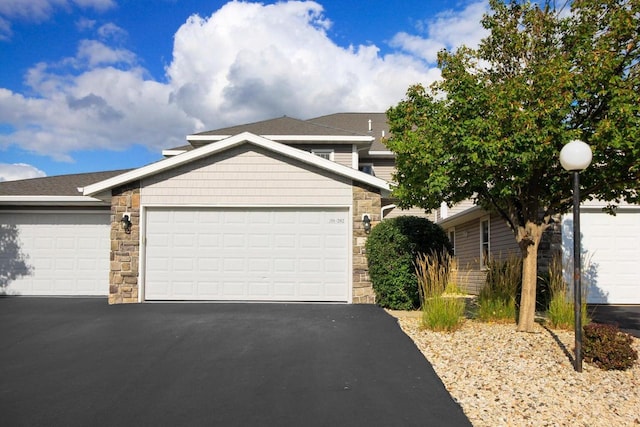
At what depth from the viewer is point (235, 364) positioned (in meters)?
5.70

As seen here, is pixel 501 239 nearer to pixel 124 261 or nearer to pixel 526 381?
pixel 526 381

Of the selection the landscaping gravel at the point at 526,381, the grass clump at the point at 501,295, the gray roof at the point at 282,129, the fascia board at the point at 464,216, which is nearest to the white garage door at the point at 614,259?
the fascia board at the point at 464,216

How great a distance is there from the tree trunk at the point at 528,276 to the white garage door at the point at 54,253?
404 inches

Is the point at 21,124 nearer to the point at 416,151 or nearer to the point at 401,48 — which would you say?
the point at 401,48

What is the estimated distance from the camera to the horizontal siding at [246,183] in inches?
409

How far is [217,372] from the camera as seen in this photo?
5.40 m

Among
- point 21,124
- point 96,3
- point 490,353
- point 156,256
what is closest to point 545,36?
point 490,353

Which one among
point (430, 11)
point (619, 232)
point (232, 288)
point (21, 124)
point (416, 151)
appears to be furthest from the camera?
point (21, 124)

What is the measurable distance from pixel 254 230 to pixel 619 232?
29.3 ft

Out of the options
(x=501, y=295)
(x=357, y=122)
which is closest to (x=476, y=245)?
(x=501, y=295)

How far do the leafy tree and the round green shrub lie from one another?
1627 mm

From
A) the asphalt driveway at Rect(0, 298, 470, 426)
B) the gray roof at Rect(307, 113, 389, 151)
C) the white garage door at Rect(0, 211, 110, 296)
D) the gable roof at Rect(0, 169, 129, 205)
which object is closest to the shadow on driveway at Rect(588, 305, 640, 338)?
the asphalt driveway at Rect(0, 298, 470, 426)

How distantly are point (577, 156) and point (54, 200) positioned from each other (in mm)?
12154

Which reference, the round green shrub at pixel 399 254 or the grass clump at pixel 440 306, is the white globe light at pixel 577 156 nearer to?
the grass clump at pixel 440 306
